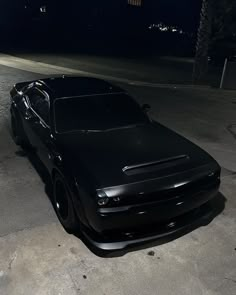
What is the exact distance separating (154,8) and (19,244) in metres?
26.9

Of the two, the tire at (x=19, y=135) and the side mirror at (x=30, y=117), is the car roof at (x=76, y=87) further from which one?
the tire at (x=19, y=135)

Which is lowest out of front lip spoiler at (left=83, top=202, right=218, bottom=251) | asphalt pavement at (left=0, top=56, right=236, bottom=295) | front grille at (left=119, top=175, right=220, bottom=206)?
asphalt pavement at (left=0, top=56, right=236, bottom=295)

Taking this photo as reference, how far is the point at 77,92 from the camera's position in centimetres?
540

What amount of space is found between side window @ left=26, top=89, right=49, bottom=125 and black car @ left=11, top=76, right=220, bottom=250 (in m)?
0.02

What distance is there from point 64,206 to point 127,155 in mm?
1079

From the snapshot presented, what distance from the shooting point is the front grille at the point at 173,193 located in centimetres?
371

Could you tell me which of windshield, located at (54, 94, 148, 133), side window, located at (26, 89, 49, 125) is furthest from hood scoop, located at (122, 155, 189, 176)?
side window, located at (26, 89, 49, 125)

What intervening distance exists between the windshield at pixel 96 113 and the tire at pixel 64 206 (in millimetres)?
804

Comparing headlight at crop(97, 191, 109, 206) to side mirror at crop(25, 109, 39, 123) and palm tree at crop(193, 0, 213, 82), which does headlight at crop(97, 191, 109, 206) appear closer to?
side mirror at crop(25, 109, 39, 123)

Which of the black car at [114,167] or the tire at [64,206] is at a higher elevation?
the black car at [114,167]

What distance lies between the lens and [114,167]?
4.05 m

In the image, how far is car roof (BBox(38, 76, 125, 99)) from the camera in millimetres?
5375

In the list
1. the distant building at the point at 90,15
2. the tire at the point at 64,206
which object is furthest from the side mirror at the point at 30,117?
the distant building at the point at 90,15

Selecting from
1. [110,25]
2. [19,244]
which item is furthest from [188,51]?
[19,244]
